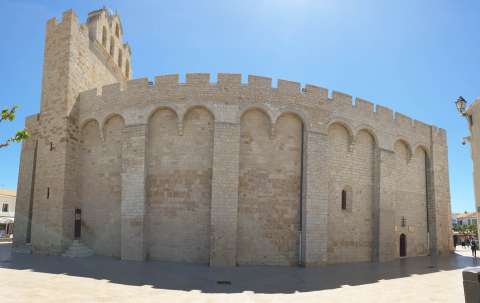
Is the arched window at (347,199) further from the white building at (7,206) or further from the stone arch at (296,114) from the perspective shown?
→ the white building at (7,206)

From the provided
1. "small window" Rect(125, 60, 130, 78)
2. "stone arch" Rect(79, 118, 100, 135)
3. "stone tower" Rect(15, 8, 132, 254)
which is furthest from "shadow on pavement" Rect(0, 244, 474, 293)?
"small window" Rect(125, 60, 130, 78)

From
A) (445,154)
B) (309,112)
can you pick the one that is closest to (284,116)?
(309,112)

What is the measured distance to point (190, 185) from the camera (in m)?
13.8

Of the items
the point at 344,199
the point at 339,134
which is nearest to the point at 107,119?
the point at 339,134

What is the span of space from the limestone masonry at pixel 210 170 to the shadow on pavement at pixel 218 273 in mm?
906

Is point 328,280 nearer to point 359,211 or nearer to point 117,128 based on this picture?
point 359,211

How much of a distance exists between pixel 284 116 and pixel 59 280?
391 inches

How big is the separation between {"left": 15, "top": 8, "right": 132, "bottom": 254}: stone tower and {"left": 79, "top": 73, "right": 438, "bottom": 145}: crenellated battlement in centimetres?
203

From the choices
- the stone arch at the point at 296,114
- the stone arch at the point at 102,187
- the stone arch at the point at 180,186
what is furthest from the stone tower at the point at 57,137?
the stone arch at the point at 296,114

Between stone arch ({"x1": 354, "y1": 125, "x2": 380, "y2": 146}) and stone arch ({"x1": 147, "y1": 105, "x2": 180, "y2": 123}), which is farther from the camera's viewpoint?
stone arch ({"x1": 354, "y1": 125, "x2": 380, "y2": 146})

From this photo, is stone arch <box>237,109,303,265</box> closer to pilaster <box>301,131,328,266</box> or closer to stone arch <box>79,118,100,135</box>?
pilaster <box>301,131,328,266</box>

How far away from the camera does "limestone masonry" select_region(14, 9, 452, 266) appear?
1359 cm

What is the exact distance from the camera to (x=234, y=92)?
14.1 metres

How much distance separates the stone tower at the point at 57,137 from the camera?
51.1 ft
